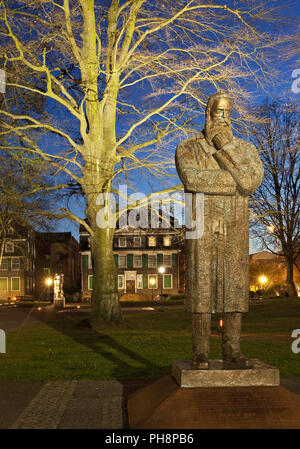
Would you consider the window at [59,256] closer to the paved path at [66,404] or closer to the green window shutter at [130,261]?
the green window shutter at [130,261]

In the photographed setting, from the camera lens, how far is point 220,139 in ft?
17.6

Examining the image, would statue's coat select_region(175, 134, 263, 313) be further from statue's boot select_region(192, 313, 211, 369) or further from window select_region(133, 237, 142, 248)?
window select_region(133, 237, 142, 248)

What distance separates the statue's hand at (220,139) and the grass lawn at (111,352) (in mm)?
4368

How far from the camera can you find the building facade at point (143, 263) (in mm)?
58125

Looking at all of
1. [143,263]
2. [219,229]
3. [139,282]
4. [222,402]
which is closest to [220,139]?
[219,229]

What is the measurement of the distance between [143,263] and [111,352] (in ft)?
156

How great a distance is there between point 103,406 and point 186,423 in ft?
6.48

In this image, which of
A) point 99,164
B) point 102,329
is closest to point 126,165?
point 99,164

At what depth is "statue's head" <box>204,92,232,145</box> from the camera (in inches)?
212

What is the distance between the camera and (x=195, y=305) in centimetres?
511

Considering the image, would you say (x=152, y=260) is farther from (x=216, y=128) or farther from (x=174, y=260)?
(x=216, y=128)

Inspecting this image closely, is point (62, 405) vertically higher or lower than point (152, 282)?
higher

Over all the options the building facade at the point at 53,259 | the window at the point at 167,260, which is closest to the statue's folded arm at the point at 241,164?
the window at the point at 167,260
